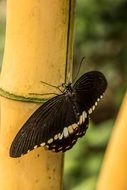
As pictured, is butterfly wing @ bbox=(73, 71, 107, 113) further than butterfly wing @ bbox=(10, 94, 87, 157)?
Yes

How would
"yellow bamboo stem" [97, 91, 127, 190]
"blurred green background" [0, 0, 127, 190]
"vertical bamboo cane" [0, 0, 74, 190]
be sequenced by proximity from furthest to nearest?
"blurred green background" [0, 0, 127, 190] < "vertical bamboo cane" [0, 0, 74, 190] < "yellow bamboo stem" [97, 91, 127, 190]

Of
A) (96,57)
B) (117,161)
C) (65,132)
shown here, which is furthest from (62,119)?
(96,57)

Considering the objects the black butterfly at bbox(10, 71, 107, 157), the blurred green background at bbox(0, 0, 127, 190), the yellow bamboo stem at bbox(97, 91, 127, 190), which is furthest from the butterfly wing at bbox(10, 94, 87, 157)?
the blurred green background at bbox(0, 0, 127, 190)

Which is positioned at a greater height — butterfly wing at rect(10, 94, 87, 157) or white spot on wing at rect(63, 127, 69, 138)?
butterfly wing at rect(10, 94, 87, 157)

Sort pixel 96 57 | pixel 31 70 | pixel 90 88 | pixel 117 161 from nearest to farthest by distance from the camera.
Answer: pixel 117 161 < pixel 31 70 < pixel 90 88 < pixel 96 57

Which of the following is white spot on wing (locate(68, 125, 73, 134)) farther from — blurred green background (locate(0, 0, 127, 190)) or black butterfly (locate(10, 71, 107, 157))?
blurred green background (locate(0, 0, 127, 190))

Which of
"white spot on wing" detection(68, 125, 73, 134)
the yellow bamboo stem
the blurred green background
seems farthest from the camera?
the blurred green background

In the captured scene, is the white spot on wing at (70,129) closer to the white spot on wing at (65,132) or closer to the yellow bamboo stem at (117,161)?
the white spot on wing at (65,132)

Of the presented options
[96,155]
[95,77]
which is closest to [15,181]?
[95,77]

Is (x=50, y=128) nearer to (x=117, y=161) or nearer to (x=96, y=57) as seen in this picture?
(x=117, y=161)
